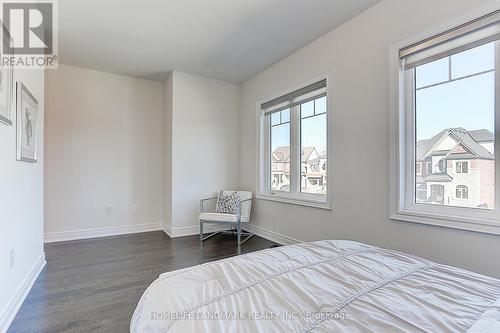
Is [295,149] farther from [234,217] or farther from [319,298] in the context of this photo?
[319,298]

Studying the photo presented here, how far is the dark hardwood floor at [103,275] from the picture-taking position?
176cm

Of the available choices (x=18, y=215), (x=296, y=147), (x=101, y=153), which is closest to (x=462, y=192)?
(x=296, y=147)

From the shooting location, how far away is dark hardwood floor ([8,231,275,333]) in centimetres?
176

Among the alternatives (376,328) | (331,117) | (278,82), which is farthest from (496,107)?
(278,82)

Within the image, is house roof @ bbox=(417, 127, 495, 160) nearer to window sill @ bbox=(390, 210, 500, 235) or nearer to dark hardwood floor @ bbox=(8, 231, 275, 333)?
window sill @ bbox=(390, 210, 500, 235)

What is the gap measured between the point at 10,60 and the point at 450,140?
322 cm

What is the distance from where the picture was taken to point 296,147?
3516mm

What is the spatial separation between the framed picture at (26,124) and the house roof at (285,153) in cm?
286

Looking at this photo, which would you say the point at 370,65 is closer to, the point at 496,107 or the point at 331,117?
the point at 331,117

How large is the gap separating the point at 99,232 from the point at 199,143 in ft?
6.73

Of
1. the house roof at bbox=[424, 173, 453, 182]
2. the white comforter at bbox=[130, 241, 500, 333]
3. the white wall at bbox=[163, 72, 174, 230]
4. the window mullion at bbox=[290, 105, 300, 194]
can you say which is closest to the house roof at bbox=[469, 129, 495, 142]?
the house roof at bbox=[424, 173, 453, 182]

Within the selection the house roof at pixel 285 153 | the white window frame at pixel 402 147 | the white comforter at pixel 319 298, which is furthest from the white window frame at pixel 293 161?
the white comforter at pixel 319 298

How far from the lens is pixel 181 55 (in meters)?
3.47

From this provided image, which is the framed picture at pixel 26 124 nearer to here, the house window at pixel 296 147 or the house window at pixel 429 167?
the house window at pixel 296 147
